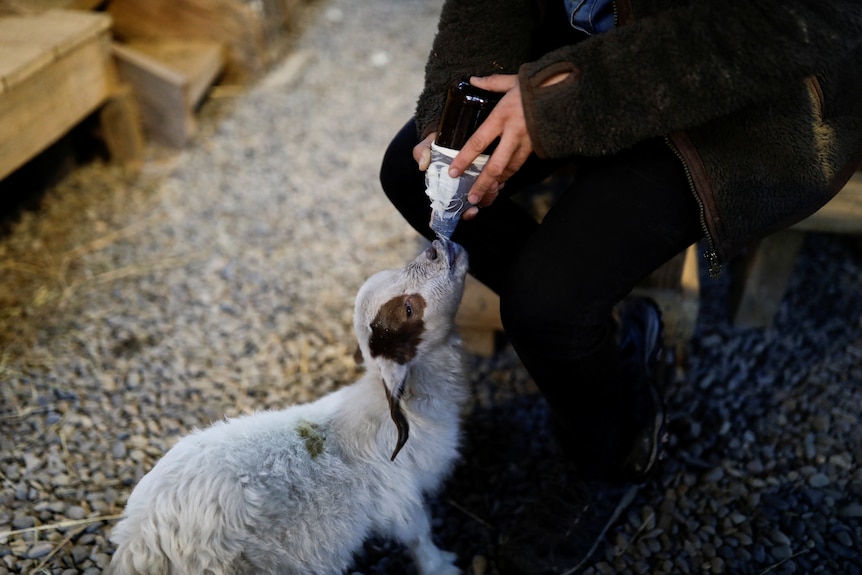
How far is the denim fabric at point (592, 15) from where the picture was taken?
6.04 feet

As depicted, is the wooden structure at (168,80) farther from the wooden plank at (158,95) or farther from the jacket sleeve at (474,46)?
the jacket sleeve at (474,46)

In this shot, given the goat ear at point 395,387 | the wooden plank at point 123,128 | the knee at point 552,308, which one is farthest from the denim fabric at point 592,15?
the wooden plank at point 123,128

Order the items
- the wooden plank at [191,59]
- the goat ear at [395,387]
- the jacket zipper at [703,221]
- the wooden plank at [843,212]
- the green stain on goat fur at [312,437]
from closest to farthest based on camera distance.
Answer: the jacket zipper at [703,221] < the goat ear at [395,387] < the green stain on goat fur at [312,437] < the wooden plank at [843,212] < the wooden plank at [191,59]

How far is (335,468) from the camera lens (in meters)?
2.00

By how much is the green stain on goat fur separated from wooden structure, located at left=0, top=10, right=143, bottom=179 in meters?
2.07

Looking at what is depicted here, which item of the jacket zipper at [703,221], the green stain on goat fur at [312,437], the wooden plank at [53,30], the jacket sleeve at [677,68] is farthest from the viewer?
the wooden plank at [53,30]

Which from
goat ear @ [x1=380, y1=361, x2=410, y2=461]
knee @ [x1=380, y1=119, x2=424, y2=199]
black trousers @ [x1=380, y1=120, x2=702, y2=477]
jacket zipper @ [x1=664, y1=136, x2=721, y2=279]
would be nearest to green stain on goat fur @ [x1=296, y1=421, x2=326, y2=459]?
goat ear @ [x1=380, y1=361, x2=410, y2=461]

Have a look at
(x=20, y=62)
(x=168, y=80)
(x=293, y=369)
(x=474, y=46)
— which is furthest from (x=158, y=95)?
(x=474, y=46)

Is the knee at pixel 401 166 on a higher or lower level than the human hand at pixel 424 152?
lower

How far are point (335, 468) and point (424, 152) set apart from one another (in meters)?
0.91

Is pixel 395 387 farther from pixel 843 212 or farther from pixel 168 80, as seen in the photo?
pixel 168 80

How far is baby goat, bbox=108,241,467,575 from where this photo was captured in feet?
5.89

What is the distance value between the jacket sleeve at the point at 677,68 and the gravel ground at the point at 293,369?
1364 mm

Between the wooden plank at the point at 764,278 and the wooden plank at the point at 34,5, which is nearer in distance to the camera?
the wooden plank at the point at 764,278
